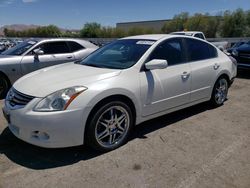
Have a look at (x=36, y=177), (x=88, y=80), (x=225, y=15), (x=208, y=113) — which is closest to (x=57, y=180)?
(x=36, y=177)

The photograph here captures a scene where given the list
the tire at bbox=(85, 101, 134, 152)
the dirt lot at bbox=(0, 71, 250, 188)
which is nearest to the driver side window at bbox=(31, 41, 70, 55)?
the dirt lot at bbox=(0, 71, 250, 188)

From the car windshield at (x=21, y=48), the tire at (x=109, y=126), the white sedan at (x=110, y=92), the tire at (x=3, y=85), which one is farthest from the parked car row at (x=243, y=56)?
the tire at (x=3, y=85)

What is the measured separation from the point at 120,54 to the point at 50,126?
71.2 inches

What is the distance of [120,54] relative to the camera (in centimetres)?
443

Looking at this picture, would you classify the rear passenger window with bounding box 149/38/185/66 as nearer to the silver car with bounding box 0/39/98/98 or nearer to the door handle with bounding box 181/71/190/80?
the door handle with bounding box 181/71/190/80

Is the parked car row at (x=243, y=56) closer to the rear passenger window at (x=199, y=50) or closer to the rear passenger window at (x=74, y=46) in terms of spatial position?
the rear passenger window at (x=199, y=50)

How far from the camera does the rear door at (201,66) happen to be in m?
4.82

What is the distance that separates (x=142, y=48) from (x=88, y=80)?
3.92ft

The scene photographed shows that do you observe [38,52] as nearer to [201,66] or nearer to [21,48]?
[21,48]

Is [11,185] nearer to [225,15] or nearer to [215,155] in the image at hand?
[215,155]

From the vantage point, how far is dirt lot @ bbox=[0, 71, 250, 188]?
3.00m

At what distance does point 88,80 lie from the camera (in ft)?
11.6

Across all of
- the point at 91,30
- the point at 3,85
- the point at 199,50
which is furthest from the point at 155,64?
the point at 91,30

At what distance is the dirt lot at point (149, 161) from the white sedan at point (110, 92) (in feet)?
0.90
